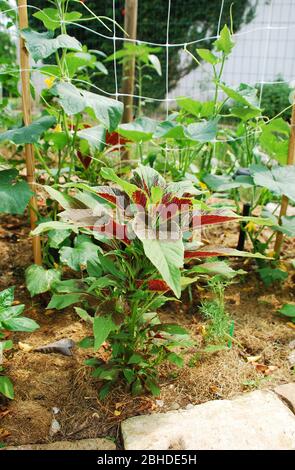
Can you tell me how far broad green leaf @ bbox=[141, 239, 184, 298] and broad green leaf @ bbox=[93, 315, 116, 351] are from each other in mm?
300

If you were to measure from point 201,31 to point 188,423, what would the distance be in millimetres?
6765

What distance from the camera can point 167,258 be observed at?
109 centimetres

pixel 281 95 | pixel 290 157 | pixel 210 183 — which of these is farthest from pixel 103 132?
pixel 281 95

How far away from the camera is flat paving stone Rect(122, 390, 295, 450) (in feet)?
4.24

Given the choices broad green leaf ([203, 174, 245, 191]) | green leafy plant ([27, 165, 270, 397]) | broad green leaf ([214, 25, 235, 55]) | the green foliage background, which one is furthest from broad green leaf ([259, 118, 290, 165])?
the green foliage background

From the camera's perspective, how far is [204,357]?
169 centimetres

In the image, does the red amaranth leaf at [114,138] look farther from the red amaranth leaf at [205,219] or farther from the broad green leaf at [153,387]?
the broad green leaf at [153,387]

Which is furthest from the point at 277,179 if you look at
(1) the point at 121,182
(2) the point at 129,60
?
(2) the point at 129,60

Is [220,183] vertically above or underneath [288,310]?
above

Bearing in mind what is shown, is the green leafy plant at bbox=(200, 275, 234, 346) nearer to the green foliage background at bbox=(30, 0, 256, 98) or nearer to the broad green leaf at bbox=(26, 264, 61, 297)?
the broad green leaf at bbox=(26, 264, 61, 297)

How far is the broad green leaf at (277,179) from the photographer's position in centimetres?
189

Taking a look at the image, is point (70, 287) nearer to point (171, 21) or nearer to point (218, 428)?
point (218, 428)

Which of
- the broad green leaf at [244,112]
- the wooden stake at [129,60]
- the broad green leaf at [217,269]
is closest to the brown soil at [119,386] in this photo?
the broad green leaf at [217,269]

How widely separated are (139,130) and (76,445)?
1.28 metres
